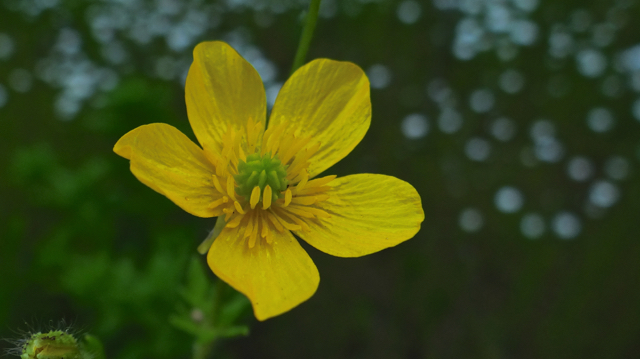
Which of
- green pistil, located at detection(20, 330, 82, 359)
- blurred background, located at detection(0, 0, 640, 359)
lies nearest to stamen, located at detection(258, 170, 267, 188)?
green pistil, located at detection(20, 330, 82, 359)

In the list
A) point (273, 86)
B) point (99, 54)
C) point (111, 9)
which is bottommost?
point (273, 86)

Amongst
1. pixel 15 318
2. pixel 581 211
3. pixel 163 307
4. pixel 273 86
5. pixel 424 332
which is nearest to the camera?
pixel 163 307

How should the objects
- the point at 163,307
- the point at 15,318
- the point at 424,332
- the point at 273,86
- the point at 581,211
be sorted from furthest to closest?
the point at 581,211 < the point at 424,332 < the point at 273,86 < the point at 15,318 < the point at 163,307

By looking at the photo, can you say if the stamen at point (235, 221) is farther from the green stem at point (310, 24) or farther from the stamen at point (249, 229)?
the green stem at point (310, 24)

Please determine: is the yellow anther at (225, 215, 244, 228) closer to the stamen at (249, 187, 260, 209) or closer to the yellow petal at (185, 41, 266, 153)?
the stamen at (249, 187, 260, 209)

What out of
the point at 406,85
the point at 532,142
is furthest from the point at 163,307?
→ the point at 532,142

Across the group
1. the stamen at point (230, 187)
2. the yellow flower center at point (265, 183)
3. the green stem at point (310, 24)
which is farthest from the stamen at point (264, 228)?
the green stem at point (310, 24)

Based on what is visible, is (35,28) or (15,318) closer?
(15,318)

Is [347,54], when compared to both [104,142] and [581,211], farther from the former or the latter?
[581,211]
